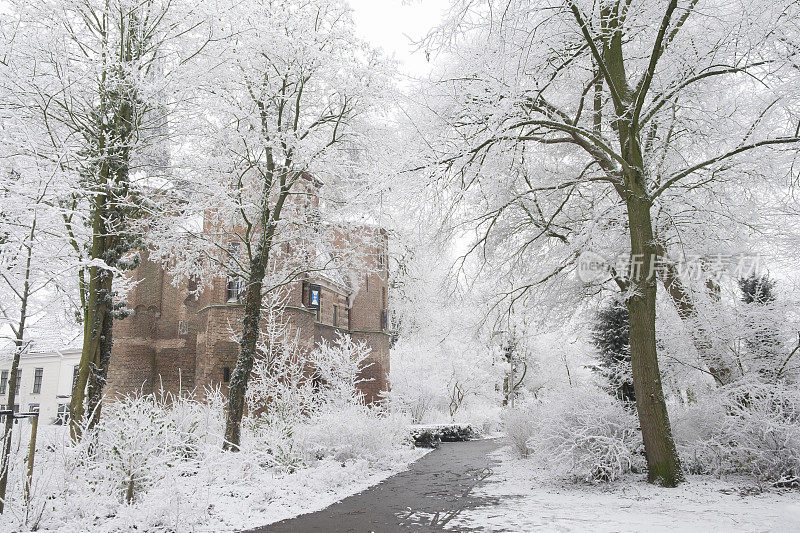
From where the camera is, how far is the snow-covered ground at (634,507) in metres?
5.29

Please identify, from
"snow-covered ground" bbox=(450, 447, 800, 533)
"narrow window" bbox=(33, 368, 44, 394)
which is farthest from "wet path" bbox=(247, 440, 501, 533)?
"narrow window" bbox=(33, 368, 44, 394)

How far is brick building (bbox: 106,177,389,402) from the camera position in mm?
20688

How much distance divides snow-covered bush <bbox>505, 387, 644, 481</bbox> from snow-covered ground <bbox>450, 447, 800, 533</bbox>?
0.29 metres

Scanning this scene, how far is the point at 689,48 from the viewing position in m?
8.27

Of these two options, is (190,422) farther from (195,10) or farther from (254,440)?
(195,10)

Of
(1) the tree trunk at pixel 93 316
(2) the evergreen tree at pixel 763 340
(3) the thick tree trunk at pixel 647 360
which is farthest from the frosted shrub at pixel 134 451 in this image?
(2) the evergreen tree at pixel 763 340

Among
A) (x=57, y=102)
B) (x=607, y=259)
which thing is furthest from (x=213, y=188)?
(x=607, y=259)

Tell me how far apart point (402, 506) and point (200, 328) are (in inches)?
714

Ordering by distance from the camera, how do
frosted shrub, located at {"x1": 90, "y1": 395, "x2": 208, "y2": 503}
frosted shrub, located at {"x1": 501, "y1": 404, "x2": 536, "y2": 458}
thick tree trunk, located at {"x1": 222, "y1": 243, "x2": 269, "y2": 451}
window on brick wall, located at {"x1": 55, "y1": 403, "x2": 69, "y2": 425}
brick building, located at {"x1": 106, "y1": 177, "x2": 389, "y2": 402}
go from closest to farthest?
frosted shrub, located at {"x1": 90, "y1": 395, "x2": 208, "y2": 503} → window on brick wall, located at {"x1": 55, "y1": 403, "x2": 69, "y2": 425} → thick tree trunk, located at {"x1": 222, "y1": 243, "x2": 269, "y2": 451} → frosted shrub, located at {"x1": 501, "y1": 404, "x2": 536, "y2": 458} → brick building, located at {"x1": 106, "y1": 177, "x2": 389, "y2": 402}

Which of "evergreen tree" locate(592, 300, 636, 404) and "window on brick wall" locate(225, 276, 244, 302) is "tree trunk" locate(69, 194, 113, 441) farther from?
"window on brick wall" locate(225, 276, 244, 302)

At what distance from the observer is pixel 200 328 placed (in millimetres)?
23078

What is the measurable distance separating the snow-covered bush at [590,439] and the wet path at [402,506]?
1.64 m

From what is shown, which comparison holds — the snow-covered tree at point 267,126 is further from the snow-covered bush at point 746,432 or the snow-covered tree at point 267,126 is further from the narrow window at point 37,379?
the narrow window at point 37,379

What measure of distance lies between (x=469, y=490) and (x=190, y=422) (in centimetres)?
563
